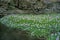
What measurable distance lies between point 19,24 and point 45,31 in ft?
9.39

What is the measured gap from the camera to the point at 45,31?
11883 millimetres

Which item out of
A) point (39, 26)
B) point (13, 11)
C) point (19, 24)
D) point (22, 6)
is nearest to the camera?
point (39, 26)

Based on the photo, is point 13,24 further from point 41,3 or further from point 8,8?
point 41,3

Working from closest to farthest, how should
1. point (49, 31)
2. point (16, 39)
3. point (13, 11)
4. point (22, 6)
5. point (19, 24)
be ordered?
point (16, 39), point (49, 31), point (19, 24), point (13, 11), point (22, 6)

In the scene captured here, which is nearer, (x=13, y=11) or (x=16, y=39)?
(x=16, y=39)

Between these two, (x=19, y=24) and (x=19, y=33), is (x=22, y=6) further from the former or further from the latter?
(x=19, y=33)

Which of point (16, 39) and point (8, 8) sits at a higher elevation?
point (16, 39)

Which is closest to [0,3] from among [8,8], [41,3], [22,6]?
[8,8]

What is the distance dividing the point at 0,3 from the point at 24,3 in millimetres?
2822

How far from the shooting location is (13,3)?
21656mm

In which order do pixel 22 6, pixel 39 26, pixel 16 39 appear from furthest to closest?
pixel 22 6, pixel 39 26, pixel 16 39

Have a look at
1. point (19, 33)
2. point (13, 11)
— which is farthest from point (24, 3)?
point (19, 33)

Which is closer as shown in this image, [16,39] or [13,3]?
[16,39]

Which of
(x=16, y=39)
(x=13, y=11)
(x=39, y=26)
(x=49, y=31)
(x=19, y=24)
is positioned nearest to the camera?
(x=16, y=39)
